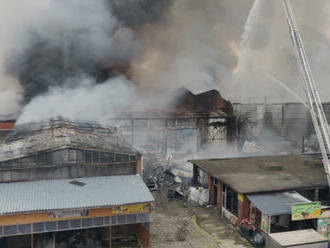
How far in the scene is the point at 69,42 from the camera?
3097 centimetres

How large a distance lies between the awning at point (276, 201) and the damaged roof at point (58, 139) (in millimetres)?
6782

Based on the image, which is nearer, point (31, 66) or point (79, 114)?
point (79, 114)

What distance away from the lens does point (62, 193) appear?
52.2 feet

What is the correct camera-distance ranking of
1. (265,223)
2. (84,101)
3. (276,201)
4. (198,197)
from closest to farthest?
(265,223), (276,201), (198,197), (84,101)

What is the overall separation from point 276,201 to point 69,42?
2207 cm

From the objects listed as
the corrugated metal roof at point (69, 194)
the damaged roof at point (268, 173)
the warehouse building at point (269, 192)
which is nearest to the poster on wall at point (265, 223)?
the warehouse building at point (269, 192)

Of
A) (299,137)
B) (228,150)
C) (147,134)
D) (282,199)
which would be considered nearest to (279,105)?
(299,137)

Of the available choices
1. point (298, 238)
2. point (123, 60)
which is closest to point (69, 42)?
point (123, 60)

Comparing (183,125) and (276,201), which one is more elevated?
(183,125)

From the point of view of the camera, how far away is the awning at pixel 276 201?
1678 centimetres

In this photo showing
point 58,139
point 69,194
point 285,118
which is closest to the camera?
point 69,194

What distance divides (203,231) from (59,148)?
8559mm

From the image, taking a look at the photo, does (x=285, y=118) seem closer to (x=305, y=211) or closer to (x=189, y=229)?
(x=305, y=211)

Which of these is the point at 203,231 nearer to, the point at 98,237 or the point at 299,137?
the point at 98,237
